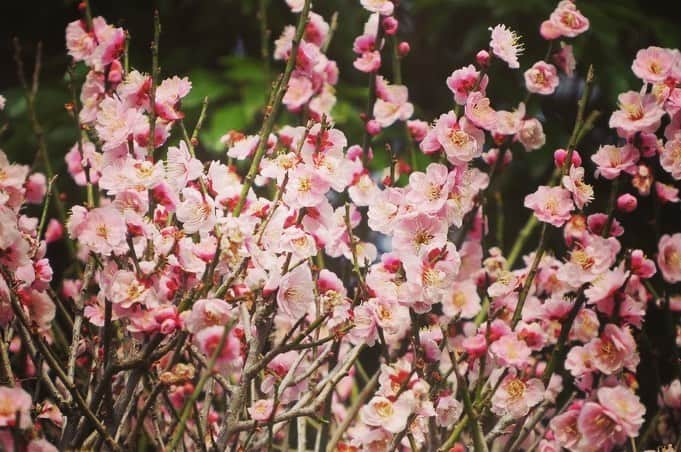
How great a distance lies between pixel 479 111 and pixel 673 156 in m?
0.23

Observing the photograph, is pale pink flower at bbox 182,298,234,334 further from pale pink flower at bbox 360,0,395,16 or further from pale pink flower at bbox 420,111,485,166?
pale pink flower at bbox 360,0,395,16

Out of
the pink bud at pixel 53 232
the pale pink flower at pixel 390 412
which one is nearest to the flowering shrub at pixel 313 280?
the pale pink flower at pixel 390 412

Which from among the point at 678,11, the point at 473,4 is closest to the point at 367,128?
the point at 473,4

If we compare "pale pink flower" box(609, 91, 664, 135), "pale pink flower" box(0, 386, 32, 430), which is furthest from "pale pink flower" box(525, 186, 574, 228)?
"pale pink flower" box(0, 386, 32, 430)

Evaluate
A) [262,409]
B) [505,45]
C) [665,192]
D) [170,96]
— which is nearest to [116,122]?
[170,96]

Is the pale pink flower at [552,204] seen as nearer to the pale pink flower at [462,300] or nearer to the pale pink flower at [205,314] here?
the pale pink flower at [462,300]

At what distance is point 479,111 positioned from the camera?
775 mm

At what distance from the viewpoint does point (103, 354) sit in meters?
0.72

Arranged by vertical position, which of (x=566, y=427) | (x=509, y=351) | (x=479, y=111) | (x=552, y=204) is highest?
(x=479, y=111)

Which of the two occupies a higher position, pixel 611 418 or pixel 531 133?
pixel 531 133

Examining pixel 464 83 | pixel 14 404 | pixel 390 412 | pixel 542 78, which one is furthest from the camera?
pixel 542 78

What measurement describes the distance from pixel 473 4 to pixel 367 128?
963mm

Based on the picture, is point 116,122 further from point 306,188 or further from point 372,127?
point 372,127

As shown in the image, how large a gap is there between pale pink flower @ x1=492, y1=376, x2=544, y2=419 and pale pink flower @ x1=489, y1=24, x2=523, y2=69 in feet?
1.13
